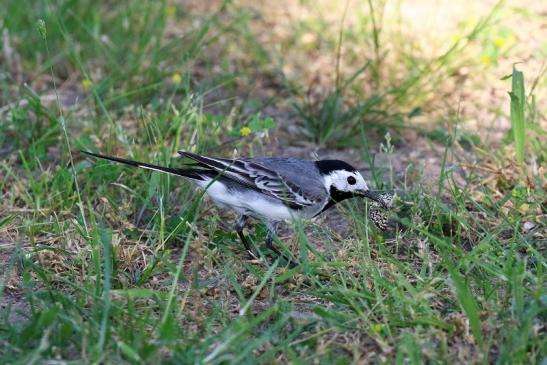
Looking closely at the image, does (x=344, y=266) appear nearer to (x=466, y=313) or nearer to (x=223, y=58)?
(x=466, y=313)

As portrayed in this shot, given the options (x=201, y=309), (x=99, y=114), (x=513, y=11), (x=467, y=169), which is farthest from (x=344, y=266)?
(x=513, y=11)

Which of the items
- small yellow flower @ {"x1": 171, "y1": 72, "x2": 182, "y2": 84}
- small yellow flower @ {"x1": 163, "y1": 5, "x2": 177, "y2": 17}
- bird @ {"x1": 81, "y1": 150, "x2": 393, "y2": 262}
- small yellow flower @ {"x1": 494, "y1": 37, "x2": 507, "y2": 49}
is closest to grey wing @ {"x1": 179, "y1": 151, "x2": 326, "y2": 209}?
bird @ {"x1": 81, "y1": 150, "x2": 393, "y2": 262}

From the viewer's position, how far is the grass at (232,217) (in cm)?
359

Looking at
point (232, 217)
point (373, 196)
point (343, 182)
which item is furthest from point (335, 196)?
point (232, 217)

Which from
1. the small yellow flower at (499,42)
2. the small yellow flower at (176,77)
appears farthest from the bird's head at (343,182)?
the small yellow flower at (499,42)

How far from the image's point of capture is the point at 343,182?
16.3ft

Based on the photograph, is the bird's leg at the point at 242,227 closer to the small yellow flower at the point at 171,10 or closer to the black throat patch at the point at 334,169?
the black throat patch at the point at 334,169

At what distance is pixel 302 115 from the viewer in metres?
6.23

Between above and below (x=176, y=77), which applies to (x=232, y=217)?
below

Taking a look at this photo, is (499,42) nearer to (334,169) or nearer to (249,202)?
(334,169)

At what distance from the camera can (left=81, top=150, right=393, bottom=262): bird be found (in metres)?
4.84

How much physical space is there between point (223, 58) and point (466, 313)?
427 centimetres

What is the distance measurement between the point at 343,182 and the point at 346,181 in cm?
2

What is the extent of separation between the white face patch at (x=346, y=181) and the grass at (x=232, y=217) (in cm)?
19
